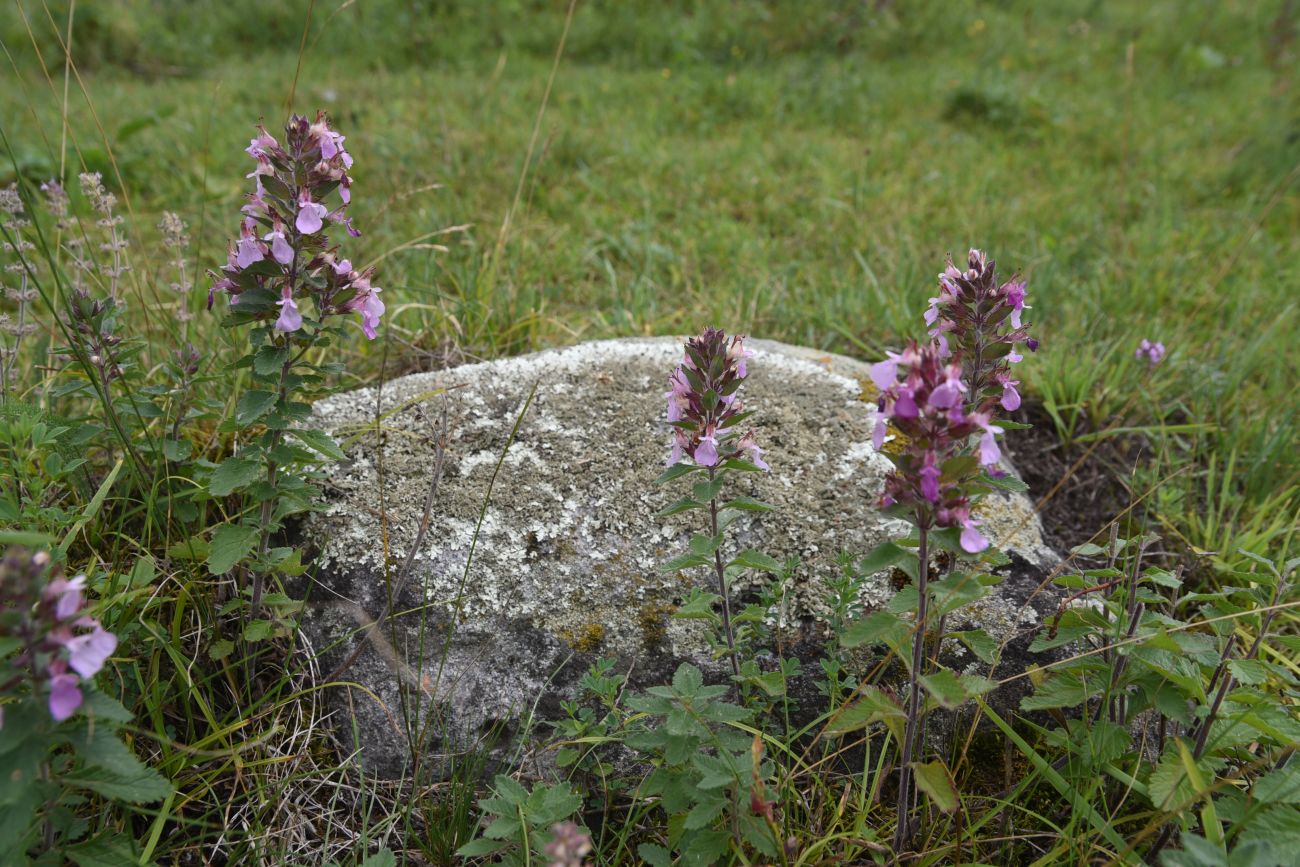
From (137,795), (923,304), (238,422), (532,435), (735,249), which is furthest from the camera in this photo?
(735,249)

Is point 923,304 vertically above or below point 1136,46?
below

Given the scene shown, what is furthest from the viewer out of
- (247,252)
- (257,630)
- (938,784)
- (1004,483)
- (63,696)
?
(257,630)

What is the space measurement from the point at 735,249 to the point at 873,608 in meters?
2.66

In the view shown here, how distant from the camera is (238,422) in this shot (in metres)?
1.84

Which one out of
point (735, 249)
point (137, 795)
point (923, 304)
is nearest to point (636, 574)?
point (137, 795)

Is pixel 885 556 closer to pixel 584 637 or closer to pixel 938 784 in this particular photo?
pixel 938 784

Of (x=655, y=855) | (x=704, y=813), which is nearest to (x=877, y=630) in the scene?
(x=704, y=813)

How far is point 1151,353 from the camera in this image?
325 cm

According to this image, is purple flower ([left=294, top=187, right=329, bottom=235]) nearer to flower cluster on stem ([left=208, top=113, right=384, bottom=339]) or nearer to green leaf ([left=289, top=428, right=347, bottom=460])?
flower cluster on stem ([left=208, top=113, right=384, bottom=339])

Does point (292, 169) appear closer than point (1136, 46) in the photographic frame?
Yes

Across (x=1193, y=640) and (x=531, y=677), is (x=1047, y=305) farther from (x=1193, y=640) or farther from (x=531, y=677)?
(x=531, y=677)

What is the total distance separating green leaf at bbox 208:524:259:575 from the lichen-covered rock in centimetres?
31

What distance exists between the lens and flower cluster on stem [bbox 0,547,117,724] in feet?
4.11

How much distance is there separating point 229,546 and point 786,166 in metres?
4.58
